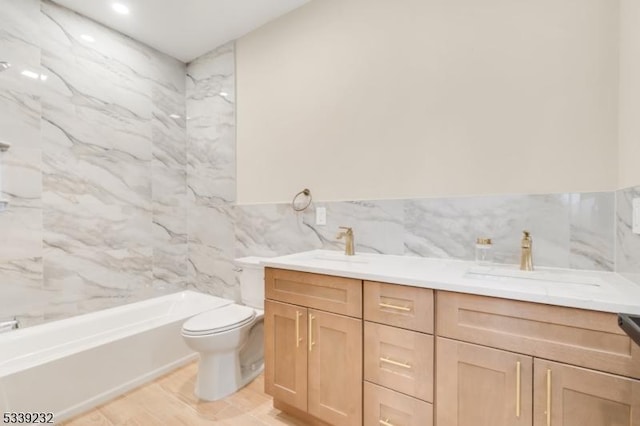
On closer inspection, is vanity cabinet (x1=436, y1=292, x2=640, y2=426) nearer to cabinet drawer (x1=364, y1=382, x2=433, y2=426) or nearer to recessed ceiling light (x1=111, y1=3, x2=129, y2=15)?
cabinet drawer (x1=364, y1=382, x2=433, y2=426)

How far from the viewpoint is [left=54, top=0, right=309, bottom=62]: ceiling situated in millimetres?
2301

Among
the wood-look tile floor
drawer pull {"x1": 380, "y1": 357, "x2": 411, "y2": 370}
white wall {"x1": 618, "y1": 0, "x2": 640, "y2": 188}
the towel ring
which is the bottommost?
the wood-look tile floor

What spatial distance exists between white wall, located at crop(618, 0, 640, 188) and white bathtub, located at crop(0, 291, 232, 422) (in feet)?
9.22

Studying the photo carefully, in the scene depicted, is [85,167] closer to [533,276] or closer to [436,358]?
[436,358]

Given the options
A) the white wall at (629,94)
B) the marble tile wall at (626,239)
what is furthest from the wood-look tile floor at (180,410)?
the white wall at (629,94)

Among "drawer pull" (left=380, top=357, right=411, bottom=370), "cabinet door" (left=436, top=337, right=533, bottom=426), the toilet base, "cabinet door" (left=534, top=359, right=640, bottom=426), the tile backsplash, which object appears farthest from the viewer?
the toilet base

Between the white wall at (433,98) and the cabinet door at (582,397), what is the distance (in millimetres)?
843

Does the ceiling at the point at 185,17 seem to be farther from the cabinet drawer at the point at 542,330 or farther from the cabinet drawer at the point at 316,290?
the cabinet drawer at the point at 542,330

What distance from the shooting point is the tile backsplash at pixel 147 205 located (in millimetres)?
1526

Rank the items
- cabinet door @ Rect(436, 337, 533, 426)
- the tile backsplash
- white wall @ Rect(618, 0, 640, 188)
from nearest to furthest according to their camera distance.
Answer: cabinet door @ Rect(436, 337, 533, 426), white wall @ Rect(618, 0, 640, 188), the tile backsplash

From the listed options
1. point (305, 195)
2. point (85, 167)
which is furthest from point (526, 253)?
point (85, 167)

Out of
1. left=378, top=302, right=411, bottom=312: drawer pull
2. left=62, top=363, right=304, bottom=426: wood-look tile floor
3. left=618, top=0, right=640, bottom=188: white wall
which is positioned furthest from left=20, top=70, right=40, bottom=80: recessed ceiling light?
left=618, top=0, right=640, bottom=188: white wall

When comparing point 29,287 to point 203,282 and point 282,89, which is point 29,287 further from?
point 282,89

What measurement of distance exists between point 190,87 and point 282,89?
1.30 m
